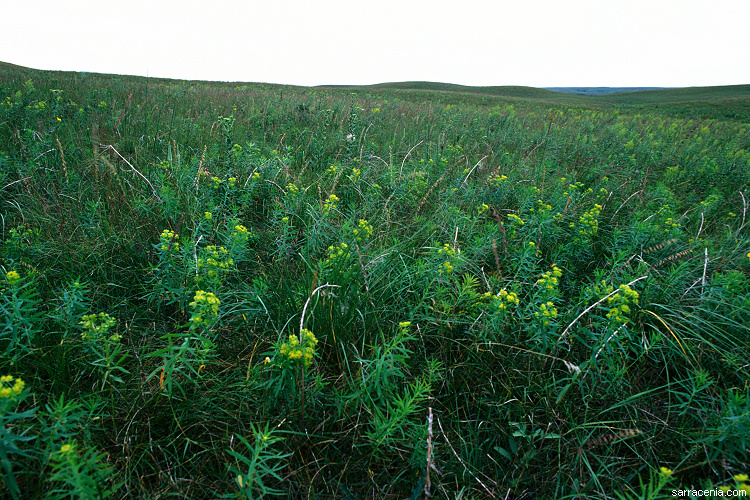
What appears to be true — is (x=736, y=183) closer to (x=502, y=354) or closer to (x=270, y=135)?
(x=502, y=354)

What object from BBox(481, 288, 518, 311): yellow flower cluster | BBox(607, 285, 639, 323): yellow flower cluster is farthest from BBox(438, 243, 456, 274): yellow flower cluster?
BBox(607, 285, 639, 323): yellow flower cluster

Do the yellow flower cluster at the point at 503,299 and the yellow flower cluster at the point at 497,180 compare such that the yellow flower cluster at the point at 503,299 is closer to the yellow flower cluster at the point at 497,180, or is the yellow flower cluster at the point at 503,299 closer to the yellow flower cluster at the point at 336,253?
the yellow flower cluster at the point at 336,253

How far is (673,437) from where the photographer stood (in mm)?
1462

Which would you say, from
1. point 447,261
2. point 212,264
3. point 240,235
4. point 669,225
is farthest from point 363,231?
point 669,225

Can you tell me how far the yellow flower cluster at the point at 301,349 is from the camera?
124cm

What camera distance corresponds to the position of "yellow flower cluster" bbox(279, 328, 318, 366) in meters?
1.24

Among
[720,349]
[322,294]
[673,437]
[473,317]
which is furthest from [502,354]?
[720,349]

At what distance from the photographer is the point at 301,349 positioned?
4.17 ft

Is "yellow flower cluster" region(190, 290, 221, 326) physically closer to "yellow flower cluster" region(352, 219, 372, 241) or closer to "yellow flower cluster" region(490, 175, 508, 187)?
"yellow flower cluster" region(352, 219, 372, 241)

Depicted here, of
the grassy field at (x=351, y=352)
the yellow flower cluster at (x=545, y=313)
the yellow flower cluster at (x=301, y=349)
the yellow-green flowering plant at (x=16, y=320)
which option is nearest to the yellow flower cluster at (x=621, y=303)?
the grassy field at (x=351, y=352)

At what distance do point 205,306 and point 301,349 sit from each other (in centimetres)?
49

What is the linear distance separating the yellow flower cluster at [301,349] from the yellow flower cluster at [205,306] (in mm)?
352

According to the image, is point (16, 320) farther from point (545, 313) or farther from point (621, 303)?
point (621, 303)

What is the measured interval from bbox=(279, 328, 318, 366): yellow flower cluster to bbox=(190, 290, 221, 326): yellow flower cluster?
0.35 m
